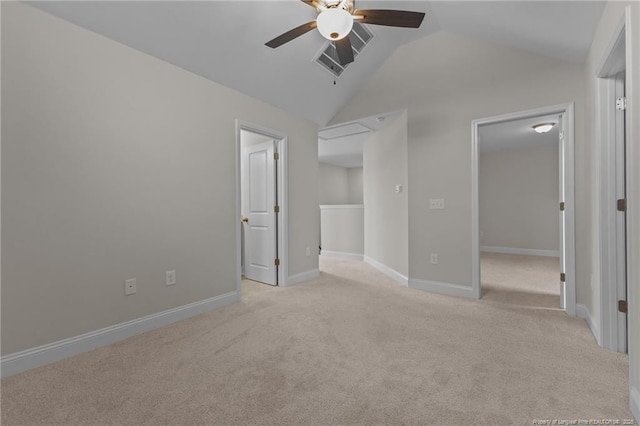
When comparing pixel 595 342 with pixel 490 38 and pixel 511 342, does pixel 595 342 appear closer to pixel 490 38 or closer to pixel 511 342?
pixel 511 342

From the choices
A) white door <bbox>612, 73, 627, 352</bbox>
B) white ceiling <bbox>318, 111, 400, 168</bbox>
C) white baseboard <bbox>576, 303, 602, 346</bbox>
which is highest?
white ceiling <bbox>318, 111, 400, 168</bbox>

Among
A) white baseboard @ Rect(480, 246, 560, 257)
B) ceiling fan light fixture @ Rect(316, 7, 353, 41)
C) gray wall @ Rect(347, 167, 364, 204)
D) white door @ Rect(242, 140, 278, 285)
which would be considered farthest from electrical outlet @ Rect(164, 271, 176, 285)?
white baseboard @ Rect(480, 246, 560, 257)

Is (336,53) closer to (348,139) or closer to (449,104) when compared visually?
(449,104)

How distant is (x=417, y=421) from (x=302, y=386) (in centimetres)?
62

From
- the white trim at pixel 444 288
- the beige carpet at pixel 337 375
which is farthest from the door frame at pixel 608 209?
the white trim at pixel 444 288

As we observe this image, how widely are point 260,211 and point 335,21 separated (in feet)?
8.76

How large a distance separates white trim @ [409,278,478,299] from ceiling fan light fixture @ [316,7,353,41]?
285 cm

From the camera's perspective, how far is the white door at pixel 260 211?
378cm

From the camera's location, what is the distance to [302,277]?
398 centimetres

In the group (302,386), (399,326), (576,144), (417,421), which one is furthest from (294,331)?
(576,144)

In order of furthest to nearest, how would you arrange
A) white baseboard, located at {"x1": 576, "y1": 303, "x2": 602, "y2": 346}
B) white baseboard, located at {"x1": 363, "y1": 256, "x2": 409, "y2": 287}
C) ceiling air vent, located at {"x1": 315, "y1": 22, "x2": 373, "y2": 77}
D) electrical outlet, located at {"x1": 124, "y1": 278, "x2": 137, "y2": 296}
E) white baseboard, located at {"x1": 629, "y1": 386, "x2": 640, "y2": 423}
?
white baseboard, located at {"x1": 363, "y1": 256, "x2": 409, "y2": 287}, ceiling air vent, located at {"x1": 315, "y1": 22, "x2": 373, "y2": 77}, electrical outlet, located at {"x1": 124, "y1": 278, "x2": 137, "y2": 296}, white baseboard, located at {"x1": 576, "y1": 303, "x2": 602, "y2": 346}, white baseboard, located at {"x1": 629, "y1": 386, "x2": 640, "y2": 423}

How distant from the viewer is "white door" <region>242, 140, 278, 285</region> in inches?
149

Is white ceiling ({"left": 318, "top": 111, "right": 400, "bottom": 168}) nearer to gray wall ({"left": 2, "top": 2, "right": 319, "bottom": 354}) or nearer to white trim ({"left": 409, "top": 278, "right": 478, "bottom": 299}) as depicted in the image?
gray wall ({"left": 2, "top": 2, "right": 319, "bottom": 354})

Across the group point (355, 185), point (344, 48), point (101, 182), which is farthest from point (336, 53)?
point (355, 185)
